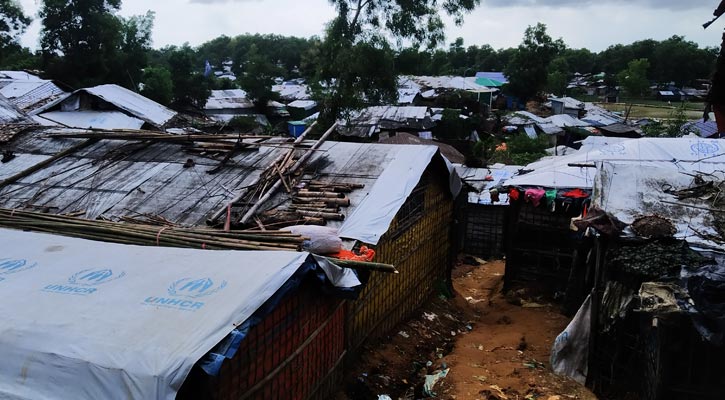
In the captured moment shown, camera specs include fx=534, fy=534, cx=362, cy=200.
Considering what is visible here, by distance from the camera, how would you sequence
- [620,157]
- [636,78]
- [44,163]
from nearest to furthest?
[44,163], [620,157], [636,78]

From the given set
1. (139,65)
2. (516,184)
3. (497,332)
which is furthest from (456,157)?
(139,65)

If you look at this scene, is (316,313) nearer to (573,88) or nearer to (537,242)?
(537,242)

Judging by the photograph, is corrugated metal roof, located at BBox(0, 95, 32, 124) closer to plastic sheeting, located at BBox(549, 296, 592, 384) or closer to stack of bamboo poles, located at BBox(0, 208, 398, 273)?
stack of bamboo poles, located at BBox(0, 208, 398, 273)

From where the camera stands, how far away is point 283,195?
27.0 ft

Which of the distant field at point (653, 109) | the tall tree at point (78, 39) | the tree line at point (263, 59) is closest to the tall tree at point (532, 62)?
the tree line at point (263, 59)

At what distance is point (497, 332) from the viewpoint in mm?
10492

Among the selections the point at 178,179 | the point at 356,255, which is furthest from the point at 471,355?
the point at 178,179

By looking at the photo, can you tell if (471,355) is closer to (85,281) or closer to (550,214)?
(550,214)

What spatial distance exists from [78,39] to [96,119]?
463 inches

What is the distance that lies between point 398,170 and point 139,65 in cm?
2781

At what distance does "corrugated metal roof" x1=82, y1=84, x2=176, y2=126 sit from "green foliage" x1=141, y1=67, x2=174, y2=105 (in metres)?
8.35

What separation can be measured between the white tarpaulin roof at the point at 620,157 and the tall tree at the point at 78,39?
2553 centimetres

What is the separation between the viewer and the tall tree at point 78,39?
2881 cm

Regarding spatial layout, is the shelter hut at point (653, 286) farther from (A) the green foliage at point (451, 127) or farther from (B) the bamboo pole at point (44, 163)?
(A) the green foliage at point (451, 127)
